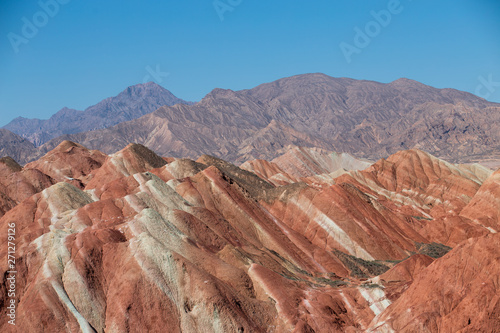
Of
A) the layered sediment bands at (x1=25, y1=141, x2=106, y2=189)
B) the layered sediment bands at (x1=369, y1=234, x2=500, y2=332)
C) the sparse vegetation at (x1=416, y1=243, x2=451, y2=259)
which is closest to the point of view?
the layered sediment bands at (x1=369, y1=234, x2=500, y2=332)

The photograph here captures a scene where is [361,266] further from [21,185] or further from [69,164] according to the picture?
[69,164]

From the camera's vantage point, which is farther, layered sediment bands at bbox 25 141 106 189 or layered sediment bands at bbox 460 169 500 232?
layered sediment bands at bbox 25 141 106 189

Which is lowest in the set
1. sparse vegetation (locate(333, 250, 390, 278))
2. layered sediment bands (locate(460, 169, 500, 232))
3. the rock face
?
layered sediment bands (locate(460, 169, 500, 232))

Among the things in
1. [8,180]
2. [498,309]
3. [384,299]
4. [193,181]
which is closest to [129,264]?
[384,299]

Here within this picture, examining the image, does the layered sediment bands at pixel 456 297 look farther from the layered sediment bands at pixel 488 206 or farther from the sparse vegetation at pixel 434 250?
the layered sediment bands at pixel 488 206

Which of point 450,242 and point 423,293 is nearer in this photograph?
point 423,293

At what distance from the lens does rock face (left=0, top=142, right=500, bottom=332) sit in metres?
43.8

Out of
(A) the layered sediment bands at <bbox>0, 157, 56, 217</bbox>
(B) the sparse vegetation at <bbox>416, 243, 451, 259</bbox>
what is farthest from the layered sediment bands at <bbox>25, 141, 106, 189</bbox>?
(B) the sparse vegetation at <bbox>416, 243, 451, 259</bbox>

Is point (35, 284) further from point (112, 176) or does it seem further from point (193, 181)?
point (112, 176)

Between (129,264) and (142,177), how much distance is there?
114ft

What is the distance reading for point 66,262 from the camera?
161ft

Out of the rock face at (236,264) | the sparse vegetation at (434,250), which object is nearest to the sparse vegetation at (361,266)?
the rock face at (236,264)

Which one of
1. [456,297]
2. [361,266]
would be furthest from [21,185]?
[456,297]

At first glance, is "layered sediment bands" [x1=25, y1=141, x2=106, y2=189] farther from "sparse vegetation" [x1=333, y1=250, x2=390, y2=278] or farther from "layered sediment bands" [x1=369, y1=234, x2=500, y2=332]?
"layered sediment bands" [x1=369, y1=234, x2=500, y2=332]
